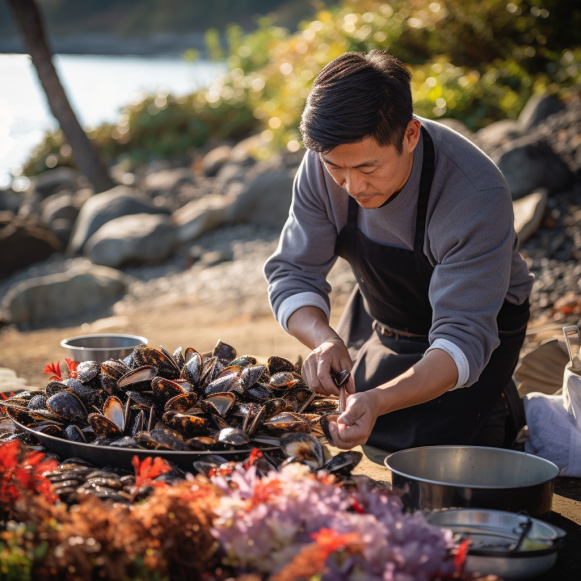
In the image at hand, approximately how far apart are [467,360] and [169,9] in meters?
55.4

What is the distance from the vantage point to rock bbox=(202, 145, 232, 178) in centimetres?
1438

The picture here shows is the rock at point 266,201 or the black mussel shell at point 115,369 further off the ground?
the rock at point 266,201

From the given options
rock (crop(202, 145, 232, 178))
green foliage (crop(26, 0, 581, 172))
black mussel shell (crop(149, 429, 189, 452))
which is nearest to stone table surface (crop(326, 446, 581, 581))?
black mussel shell (crop(149, 429, 189, 452))

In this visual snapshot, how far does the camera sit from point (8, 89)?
4106cm

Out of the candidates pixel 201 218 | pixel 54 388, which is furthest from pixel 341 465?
pixel 201 218

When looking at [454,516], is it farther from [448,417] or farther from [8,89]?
[8,89]

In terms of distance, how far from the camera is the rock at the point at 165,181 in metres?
13.5

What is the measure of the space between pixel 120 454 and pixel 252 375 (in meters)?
0.66

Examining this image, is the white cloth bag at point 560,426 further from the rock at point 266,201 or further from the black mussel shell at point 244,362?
the rock at point 266,201

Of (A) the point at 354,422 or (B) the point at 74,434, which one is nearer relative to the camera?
(A) the point at 354,422

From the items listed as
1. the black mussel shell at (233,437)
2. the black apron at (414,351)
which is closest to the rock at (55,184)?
the black apron at (414,351)

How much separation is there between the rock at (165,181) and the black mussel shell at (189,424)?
1162 cm

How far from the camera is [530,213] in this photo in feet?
21.2

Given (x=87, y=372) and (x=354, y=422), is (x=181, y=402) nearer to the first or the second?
(x=87, y=372)
